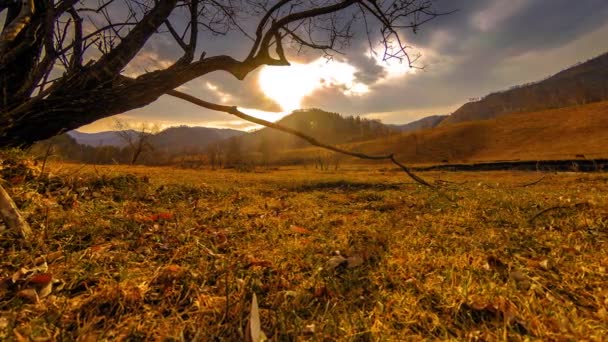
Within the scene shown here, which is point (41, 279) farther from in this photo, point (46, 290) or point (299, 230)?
point (299, 230)

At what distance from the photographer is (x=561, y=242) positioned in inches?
109

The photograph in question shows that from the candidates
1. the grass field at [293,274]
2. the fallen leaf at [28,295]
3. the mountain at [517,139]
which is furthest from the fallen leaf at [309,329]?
the mountain at [517,139]

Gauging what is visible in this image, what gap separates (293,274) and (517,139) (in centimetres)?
8621

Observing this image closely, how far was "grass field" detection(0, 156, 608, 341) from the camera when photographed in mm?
1473

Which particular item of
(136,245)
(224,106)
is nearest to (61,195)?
(136,245)

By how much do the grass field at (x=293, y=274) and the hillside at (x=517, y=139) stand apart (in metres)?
55.9

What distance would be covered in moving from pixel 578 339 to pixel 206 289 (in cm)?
202

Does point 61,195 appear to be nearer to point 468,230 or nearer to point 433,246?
point 433,246

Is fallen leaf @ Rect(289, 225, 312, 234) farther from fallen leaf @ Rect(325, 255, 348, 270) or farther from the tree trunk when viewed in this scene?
the tree trunk

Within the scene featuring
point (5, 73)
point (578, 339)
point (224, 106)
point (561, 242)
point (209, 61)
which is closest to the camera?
point (578, 339)

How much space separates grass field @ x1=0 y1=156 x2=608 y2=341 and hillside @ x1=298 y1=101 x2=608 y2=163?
183 ft

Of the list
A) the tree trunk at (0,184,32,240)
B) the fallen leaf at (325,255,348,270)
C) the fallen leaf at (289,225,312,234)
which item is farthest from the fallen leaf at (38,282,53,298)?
the fallen leaf at (289,225,312,234)

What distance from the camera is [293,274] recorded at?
2117 mm

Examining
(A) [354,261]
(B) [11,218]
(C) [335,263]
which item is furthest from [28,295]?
(A) [354,261]
